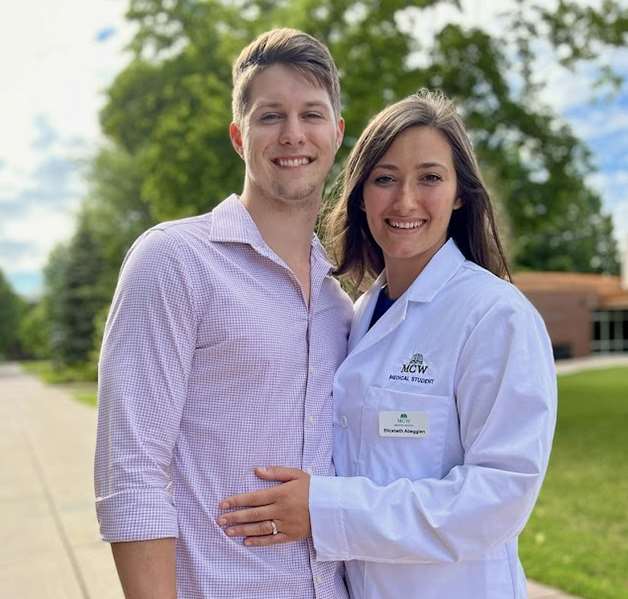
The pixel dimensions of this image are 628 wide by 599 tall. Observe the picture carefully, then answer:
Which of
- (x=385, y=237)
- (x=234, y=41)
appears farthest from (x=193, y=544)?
(x=234, y=41)

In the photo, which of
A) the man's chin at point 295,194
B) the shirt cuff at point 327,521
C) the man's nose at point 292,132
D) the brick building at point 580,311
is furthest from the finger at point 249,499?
the brick building at point 580,311

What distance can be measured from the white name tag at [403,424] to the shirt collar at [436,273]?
343 mm

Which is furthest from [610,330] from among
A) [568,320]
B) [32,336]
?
[32,336]

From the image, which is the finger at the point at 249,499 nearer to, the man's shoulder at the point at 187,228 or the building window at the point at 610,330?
the man's shoulder at the point at 187,228

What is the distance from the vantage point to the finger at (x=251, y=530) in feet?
6.36

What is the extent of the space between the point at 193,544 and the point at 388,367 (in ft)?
2.35

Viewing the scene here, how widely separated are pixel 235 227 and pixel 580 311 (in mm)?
40593

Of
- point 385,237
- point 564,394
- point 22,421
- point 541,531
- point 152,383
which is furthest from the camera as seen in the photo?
point 564,394

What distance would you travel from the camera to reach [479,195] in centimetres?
247

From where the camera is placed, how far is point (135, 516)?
1.82 meters

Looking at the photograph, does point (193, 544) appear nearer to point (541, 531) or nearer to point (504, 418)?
point (504, 418)

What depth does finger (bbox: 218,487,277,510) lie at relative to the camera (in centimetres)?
195

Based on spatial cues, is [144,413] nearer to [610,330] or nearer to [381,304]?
[381,304]

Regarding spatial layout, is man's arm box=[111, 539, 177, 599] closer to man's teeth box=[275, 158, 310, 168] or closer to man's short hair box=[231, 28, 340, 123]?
man's teeth box=[275, 158, 310, 168]
